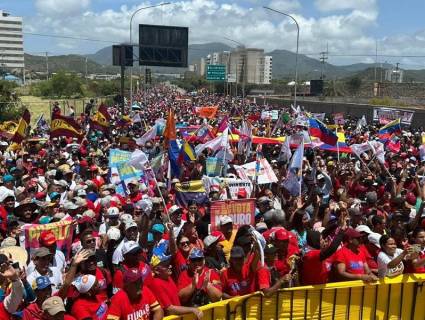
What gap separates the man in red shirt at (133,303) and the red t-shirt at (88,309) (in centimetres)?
20

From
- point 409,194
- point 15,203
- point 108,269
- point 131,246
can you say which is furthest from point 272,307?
point 409,194

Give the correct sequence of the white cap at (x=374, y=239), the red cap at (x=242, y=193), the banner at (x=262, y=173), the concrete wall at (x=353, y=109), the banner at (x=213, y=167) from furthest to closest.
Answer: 1. the concrete wall at (x=353, y=109)
2. the banner at (x=213, y=167)
3. the banner at (x=262, y=173)
4. the red cap at (x=242, y=193)
5. the white cap at (x=374, y=239)

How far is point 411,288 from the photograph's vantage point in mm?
4973

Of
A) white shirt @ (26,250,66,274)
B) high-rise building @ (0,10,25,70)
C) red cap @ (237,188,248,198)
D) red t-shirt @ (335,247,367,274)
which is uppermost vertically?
high-rise building @ (0,10,25,70)

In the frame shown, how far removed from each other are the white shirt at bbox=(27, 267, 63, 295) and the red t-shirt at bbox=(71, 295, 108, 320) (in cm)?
53

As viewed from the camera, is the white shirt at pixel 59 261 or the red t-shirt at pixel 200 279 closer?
the red t-shirt at pixel 200 279

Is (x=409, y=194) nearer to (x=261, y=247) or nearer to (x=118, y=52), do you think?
(x=261, y=247)

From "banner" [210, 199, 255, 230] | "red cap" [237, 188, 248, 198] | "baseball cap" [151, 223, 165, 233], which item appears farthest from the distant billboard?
"baseball cap" [151, 223, 165, 233]

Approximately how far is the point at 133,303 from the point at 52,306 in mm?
603

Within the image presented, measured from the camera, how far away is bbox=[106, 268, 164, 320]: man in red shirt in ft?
12.4

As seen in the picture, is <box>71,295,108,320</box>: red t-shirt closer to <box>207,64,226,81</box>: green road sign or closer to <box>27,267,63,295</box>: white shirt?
<box>27,267,63,295</box>: white shirt

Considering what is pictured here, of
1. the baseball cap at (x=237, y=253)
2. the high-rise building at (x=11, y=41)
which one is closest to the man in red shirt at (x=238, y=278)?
the baseball cap at (x=237, y=253)

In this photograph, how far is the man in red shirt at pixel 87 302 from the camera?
12.8 ft

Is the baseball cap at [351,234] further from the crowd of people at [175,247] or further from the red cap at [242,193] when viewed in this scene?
the red cap at [242,193]
